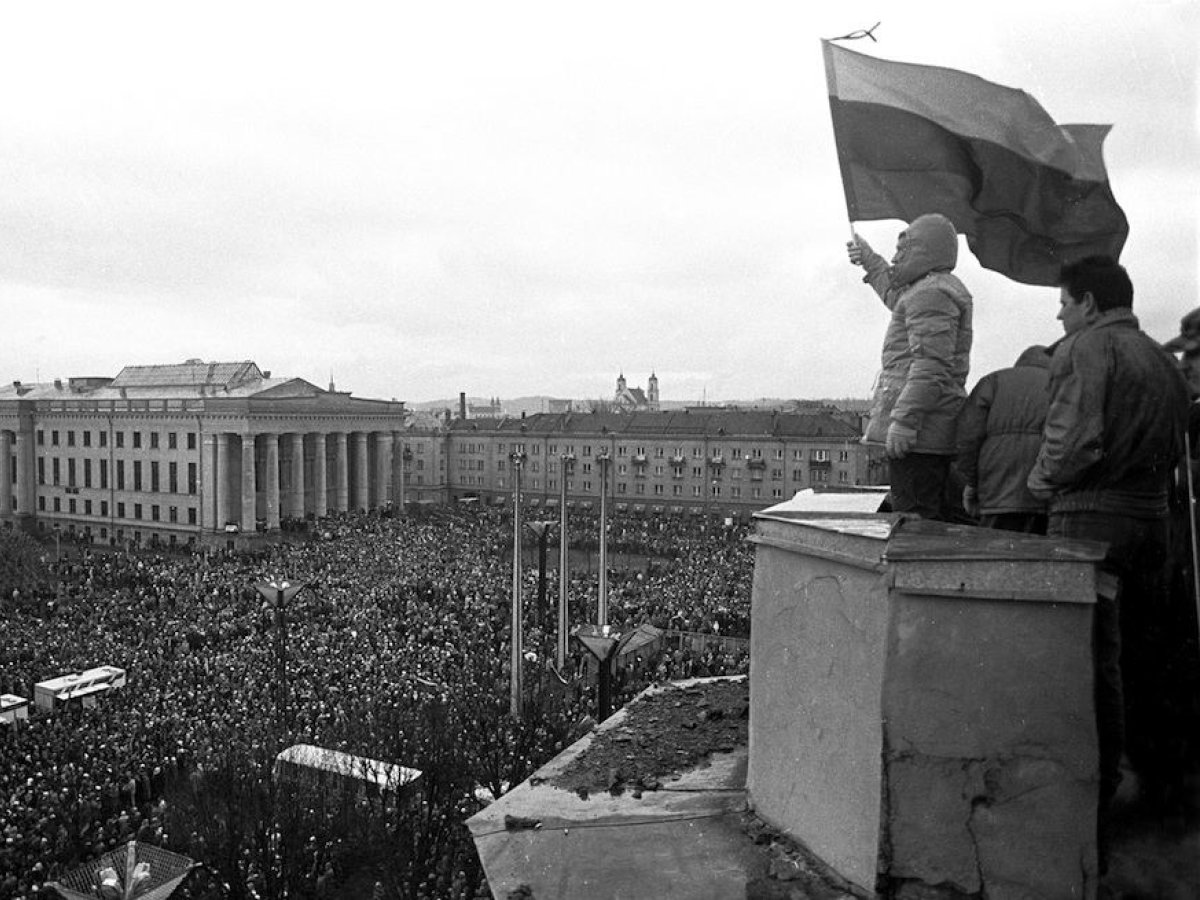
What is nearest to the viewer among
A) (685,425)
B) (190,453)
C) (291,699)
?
(291,699)

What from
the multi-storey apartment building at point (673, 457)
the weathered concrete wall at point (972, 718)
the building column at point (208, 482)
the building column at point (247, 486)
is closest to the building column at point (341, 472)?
the building column at point (247, 486)

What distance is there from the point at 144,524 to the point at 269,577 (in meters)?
33.8

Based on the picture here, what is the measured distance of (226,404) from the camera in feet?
193

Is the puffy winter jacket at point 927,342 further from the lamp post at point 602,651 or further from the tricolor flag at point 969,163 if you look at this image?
the lamp post at point 602,651

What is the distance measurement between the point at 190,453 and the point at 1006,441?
62.4 m

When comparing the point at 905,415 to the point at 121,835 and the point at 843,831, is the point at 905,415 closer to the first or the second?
the point at 843,831

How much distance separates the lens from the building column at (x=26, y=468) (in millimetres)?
69000

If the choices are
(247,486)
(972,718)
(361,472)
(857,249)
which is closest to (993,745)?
(972,718)

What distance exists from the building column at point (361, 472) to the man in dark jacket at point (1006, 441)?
66.0m

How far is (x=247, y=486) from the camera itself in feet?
193

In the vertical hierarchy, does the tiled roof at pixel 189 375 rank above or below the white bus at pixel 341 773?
above

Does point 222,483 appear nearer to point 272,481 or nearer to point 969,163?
point 272,481

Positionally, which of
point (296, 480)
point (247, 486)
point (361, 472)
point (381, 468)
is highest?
point (381, 468)

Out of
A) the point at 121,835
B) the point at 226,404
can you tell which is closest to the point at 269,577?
the point at 121,835
